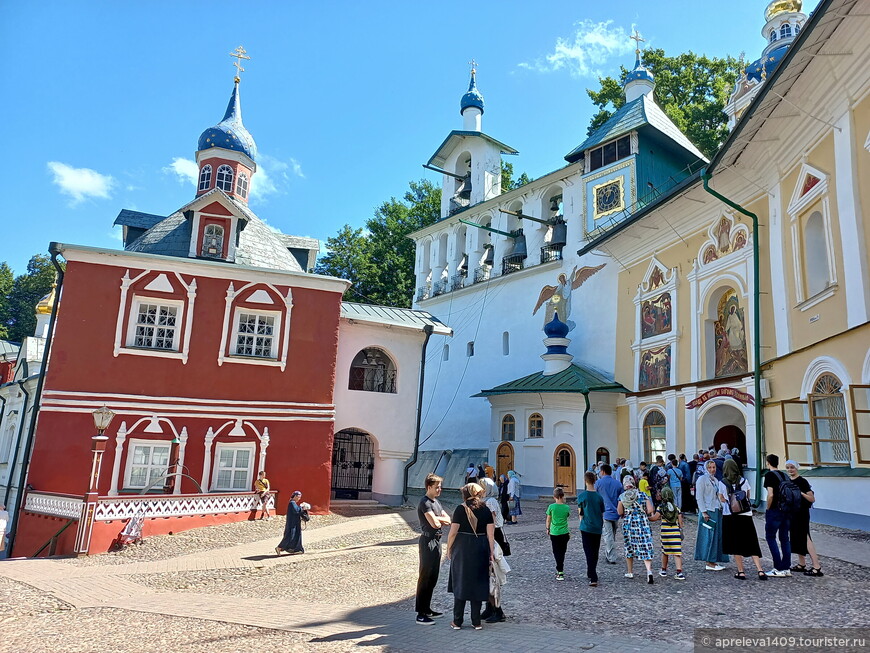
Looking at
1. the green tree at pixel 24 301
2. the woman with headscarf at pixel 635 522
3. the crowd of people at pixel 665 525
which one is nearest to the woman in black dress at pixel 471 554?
the crowd of people at pixel 665 525

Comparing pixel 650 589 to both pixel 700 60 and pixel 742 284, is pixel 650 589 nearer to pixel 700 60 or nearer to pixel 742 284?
pixel 742 284

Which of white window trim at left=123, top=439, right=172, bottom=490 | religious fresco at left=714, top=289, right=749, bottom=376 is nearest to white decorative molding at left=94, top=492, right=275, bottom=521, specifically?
white window trim at left=123, top=439, right=172, bottom=490

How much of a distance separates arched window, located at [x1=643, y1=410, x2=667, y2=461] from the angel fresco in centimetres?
613

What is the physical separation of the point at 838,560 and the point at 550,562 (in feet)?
13.5

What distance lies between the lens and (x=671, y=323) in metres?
20.8

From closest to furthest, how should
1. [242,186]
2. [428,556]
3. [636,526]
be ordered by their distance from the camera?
[428,556] < [636,526] < [242,186]

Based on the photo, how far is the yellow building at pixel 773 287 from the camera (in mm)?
12055

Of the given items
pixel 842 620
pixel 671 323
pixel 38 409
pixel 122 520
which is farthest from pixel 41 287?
pixel 842 620

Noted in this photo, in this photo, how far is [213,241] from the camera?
20062mm

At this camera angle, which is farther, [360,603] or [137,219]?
[137,219]

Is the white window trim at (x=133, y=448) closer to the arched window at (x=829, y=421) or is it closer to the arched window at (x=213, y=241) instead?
the arched window at (x=213, y=241)

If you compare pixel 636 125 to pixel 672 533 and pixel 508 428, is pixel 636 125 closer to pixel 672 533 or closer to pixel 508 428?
pixel 508 428

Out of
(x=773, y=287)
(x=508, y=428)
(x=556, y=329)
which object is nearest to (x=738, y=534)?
(x=773, y=287)

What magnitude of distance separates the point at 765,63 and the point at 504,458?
61.0 feet
